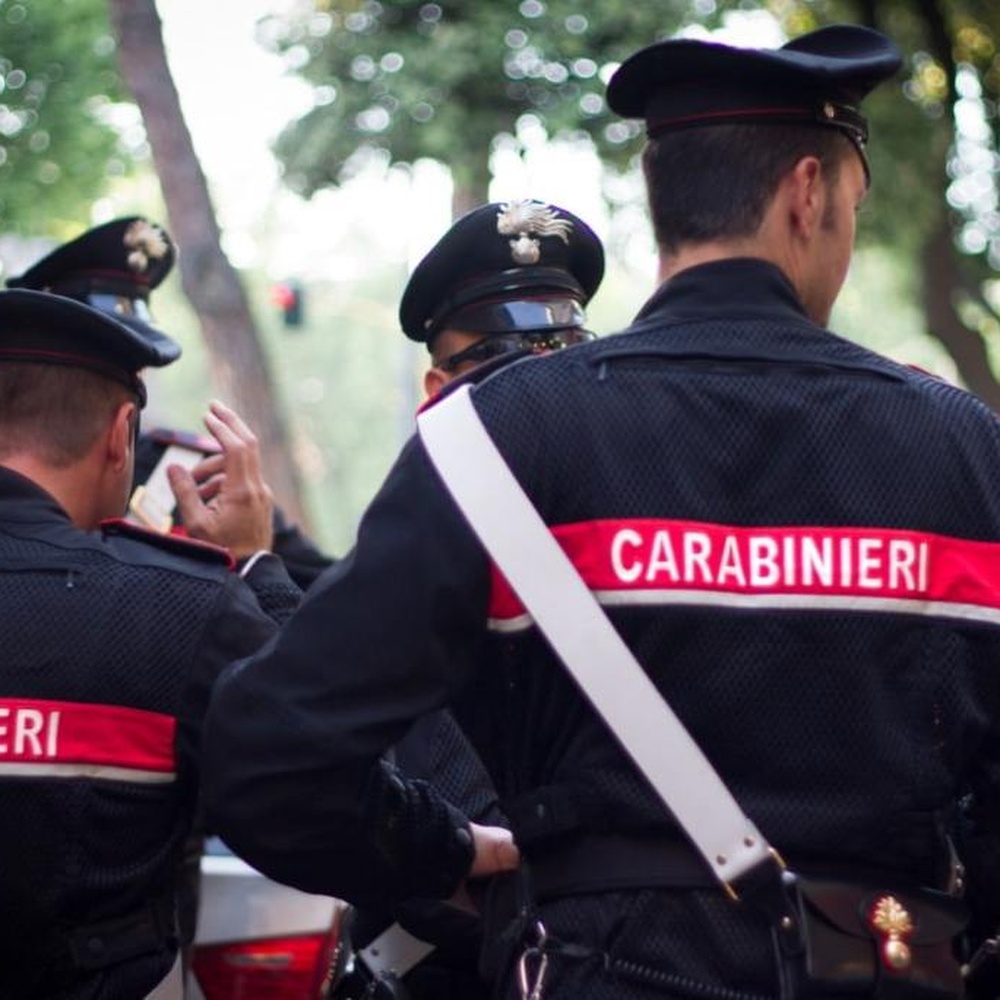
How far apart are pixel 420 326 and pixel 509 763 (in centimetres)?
190

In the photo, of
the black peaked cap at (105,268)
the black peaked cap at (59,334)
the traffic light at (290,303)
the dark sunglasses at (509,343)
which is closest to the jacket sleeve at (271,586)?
the black peaked cap at (59,334)

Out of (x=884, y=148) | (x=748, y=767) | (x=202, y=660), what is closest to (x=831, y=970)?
(x=748, y=767)

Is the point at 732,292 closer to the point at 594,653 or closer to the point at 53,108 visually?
Result: the point at 594,653

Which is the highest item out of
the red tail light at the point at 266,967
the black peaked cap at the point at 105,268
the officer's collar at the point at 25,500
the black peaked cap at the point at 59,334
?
the black peaked cap at the point at 105,268

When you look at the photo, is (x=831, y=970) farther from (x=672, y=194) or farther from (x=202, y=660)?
(x=202, y=660)

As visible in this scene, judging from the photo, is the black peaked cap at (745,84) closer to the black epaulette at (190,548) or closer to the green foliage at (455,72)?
the black epaulette at (190,548)

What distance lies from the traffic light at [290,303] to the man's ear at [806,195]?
15631 mm

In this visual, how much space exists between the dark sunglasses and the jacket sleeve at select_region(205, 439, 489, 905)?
1681mm

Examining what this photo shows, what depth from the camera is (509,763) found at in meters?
2.59

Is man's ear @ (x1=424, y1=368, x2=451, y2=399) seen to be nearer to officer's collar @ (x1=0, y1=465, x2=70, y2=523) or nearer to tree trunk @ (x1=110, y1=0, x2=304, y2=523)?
officer's collar @ (x1=0, y1=465, x2=70, y2=523)

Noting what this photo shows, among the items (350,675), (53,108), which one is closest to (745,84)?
(350,675)

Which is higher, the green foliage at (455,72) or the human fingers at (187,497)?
the green foliage at (455,72)

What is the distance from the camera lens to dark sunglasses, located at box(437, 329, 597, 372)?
4.16m

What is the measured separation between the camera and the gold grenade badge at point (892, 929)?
2408 millimetres
